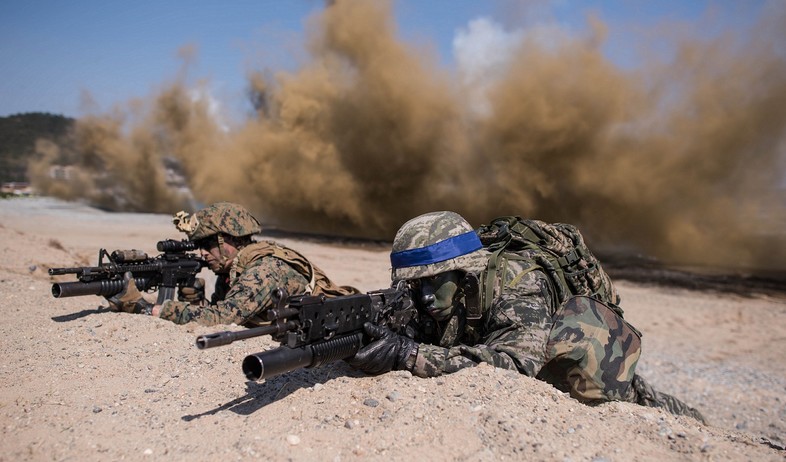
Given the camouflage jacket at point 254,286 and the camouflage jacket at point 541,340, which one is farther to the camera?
the camouflage jacket at point 254,286

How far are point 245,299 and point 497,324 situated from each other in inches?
87.8

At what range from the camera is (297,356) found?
91.0 inches

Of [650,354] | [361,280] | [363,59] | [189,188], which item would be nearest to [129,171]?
[189,188]

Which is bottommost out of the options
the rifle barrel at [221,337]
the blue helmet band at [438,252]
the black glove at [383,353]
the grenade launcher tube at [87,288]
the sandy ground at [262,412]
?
the sandy ground at [262,412]

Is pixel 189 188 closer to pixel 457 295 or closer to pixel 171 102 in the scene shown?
pixel 171 102

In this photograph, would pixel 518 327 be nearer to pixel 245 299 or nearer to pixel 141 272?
pixel 245 299

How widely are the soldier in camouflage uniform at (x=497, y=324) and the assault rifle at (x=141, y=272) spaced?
114 inches

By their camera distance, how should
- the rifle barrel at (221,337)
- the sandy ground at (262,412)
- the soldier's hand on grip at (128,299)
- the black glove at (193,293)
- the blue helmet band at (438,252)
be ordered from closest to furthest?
the rifle barrel at (221,337)
the sandy ground at (262,412)
the blue helmet band at (438,252)
the soldier's hand on grip at (128,299)
the black glove at (193,293)

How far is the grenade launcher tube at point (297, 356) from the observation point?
84.7 inches

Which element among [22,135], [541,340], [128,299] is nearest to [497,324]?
[541,340]

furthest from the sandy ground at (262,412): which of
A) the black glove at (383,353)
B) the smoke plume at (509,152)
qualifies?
the smoke plume at (509,152)

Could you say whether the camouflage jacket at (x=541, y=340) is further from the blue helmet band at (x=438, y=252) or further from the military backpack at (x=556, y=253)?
the blue helmet band at (x=438, y=252)

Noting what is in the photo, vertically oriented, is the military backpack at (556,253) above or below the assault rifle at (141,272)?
above

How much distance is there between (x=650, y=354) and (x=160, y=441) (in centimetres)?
625
